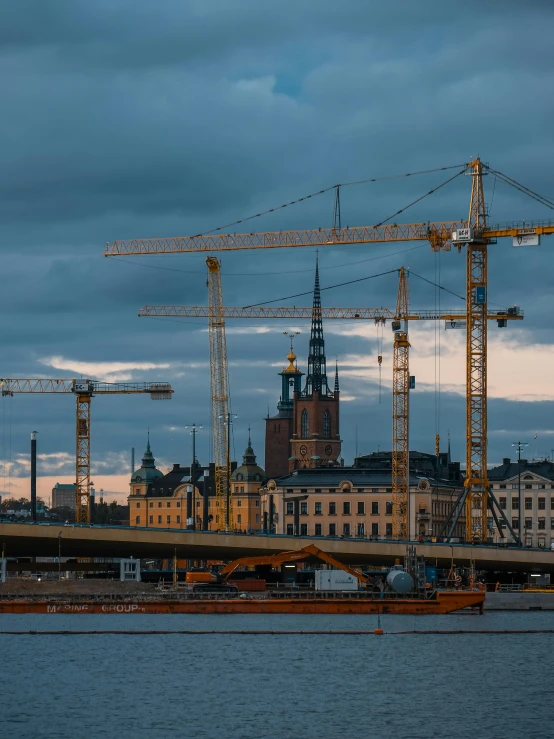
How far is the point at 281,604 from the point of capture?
131 metres

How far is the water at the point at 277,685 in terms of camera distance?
72188 mm

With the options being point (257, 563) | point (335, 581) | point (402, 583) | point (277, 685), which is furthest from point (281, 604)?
point (277, 685)

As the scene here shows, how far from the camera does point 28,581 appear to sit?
164 m

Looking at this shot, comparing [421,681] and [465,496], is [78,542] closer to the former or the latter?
[465,496]

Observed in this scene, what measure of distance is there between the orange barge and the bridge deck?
3004 centimetres

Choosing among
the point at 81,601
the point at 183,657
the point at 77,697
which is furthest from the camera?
the point at 81,601

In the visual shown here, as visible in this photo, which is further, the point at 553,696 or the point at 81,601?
the point at 81,601

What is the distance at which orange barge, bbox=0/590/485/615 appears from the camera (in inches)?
5103

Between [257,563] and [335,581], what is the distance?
923 centimetres

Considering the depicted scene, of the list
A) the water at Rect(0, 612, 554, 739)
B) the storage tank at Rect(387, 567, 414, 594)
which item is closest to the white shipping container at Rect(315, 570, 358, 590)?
the storage tank at Rect(387, 567, 414, 594)

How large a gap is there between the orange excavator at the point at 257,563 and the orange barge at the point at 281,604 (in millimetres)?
6534

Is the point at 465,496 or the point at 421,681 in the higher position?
the point at 465,496

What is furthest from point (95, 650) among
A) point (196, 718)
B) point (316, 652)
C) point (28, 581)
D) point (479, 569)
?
point (479, 569)

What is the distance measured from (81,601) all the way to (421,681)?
56.2 meters
